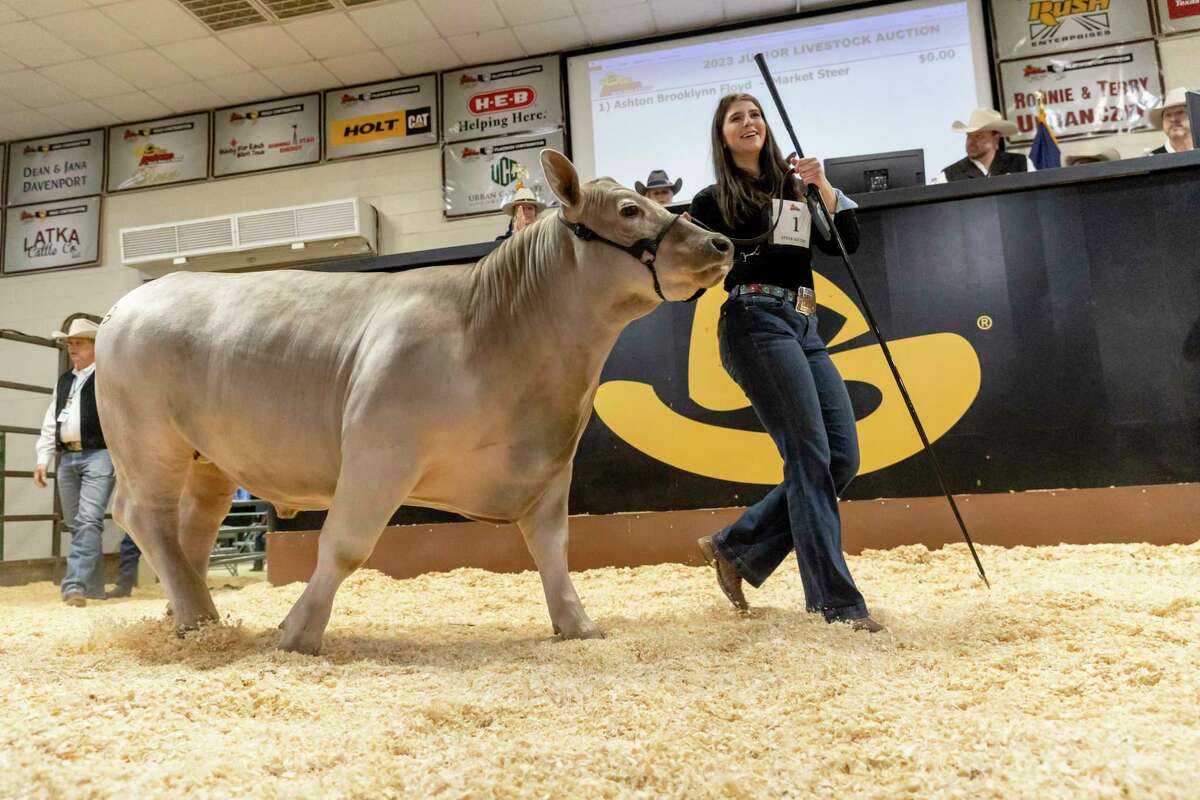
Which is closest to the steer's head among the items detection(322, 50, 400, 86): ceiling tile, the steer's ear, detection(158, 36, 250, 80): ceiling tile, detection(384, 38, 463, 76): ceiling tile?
the steer's ear

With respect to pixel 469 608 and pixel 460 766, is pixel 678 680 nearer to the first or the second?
pixel 460 766

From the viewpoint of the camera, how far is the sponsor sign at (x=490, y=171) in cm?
827

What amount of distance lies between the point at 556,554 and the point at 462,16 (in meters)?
6.83

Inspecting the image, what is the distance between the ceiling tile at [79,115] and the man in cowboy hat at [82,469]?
4867 mm

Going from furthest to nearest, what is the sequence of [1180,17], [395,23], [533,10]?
1. [395,23]
2. [533,10]
3. [1180,17]

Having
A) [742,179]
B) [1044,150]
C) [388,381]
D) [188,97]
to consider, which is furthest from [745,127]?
[188,97]

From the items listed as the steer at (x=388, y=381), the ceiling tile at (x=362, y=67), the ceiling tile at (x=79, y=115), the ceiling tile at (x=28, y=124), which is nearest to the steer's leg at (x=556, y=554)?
the steer at (x=388, y=381)

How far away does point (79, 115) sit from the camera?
9.02m

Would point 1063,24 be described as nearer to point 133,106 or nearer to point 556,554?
point 556,554

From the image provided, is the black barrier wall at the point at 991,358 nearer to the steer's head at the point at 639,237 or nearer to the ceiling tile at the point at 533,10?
the steer's head at the point at 639,237

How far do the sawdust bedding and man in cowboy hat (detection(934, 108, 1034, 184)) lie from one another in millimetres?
4006

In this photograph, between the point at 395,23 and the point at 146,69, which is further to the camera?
the point at 146,69

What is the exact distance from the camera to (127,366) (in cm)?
238

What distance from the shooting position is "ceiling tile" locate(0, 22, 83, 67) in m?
7.43
